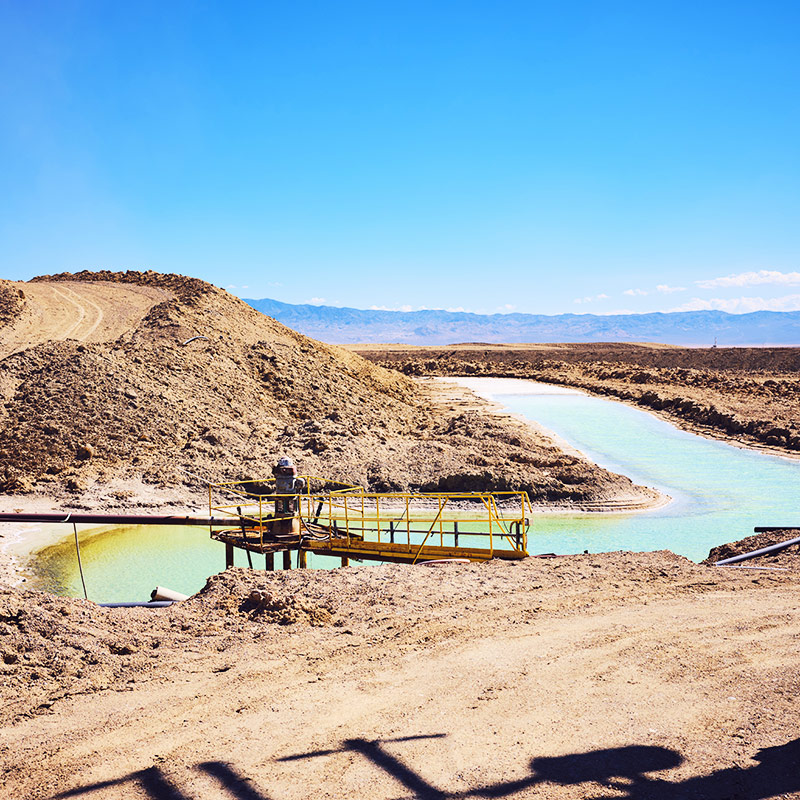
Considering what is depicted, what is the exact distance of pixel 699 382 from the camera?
58031 millimetres

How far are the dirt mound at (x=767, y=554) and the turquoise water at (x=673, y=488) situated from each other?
277 centimetres

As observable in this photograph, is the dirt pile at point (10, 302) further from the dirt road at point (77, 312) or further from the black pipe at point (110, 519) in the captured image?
the black pipe at point (110, 519)

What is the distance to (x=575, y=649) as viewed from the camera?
26.8 feet

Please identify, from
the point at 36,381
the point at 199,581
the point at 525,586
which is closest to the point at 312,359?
the point at 36,381

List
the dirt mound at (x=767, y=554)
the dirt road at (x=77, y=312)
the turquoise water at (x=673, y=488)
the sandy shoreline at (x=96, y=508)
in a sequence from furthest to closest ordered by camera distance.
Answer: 1. the dirt road at (x=77, y=312)
2. the turquoise water at (x=673, y=488)
3. the sandy shoreline at (x=96, y=508)
4. the dirt mound at (x=767, y=554)

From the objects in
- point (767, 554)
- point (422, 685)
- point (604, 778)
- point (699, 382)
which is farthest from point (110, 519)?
point (699, 382)

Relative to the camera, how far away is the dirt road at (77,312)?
32.7 meters

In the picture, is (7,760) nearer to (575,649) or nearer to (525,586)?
(575,649)

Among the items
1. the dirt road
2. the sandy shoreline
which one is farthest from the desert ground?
the dirt road

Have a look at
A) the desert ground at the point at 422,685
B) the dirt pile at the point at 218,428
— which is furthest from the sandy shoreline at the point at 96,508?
the desert ground at the point at 422,685

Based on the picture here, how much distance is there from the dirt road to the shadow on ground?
28.8 metres

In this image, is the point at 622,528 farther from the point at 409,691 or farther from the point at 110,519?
the point at 409,691

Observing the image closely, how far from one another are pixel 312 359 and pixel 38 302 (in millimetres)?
15893

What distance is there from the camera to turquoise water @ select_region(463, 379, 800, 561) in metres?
18.0
